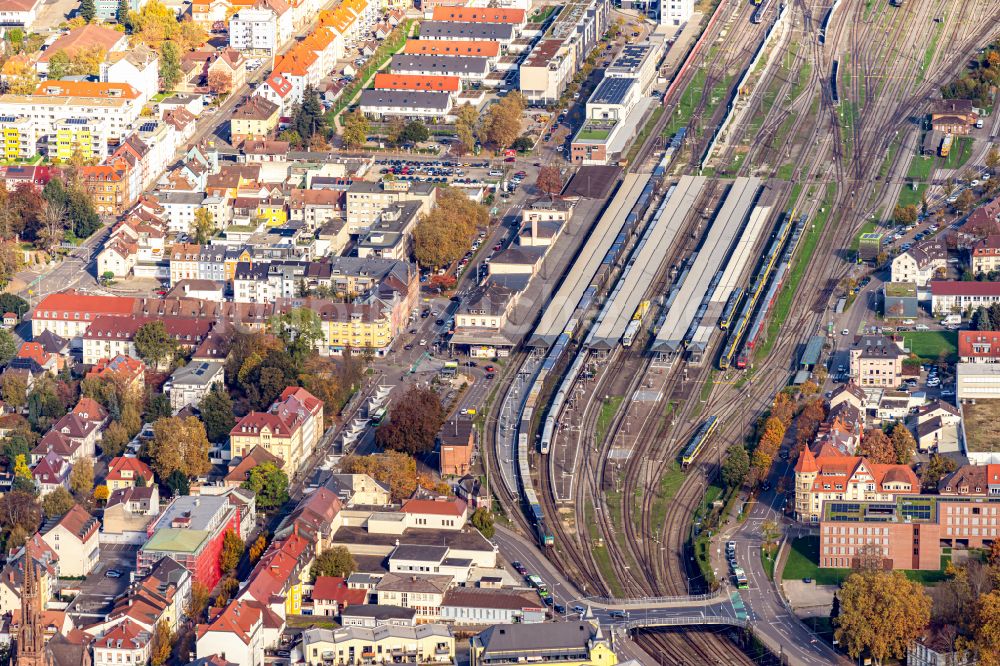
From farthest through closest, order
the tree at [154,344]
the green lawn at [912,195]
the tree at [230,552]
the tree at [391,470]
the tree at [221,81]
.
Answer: the tree at [221,81] → the green lawn at [912,195] → the tree at [154,344] → the tree at [391,470] → the tree at [230,552]

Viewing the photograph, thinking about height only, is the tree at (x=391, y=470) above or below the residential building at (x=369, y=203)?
below

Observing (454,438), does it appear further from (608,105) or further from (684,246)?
(608,105)

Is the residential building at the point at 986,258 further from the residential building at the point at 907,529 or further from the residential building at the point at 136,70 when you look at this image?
the residential building at the point at 136,70

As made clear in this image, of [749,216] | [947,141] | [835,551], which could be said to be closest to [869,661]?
[835,551]

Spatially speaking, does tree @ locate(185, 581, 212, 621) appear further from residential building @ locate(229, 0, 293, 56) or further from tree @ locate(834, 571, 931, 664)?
residential building @ locate(229, 0, 293, 56)

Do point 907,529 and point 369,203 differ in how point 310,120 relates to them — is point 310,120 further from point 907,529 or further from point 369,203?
point 907,529

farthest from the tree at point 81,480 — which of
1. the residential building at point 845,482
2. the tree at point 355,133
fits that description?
the tree at point 355,133

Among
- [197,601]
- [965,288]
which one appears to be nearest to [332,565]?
[197,601]
